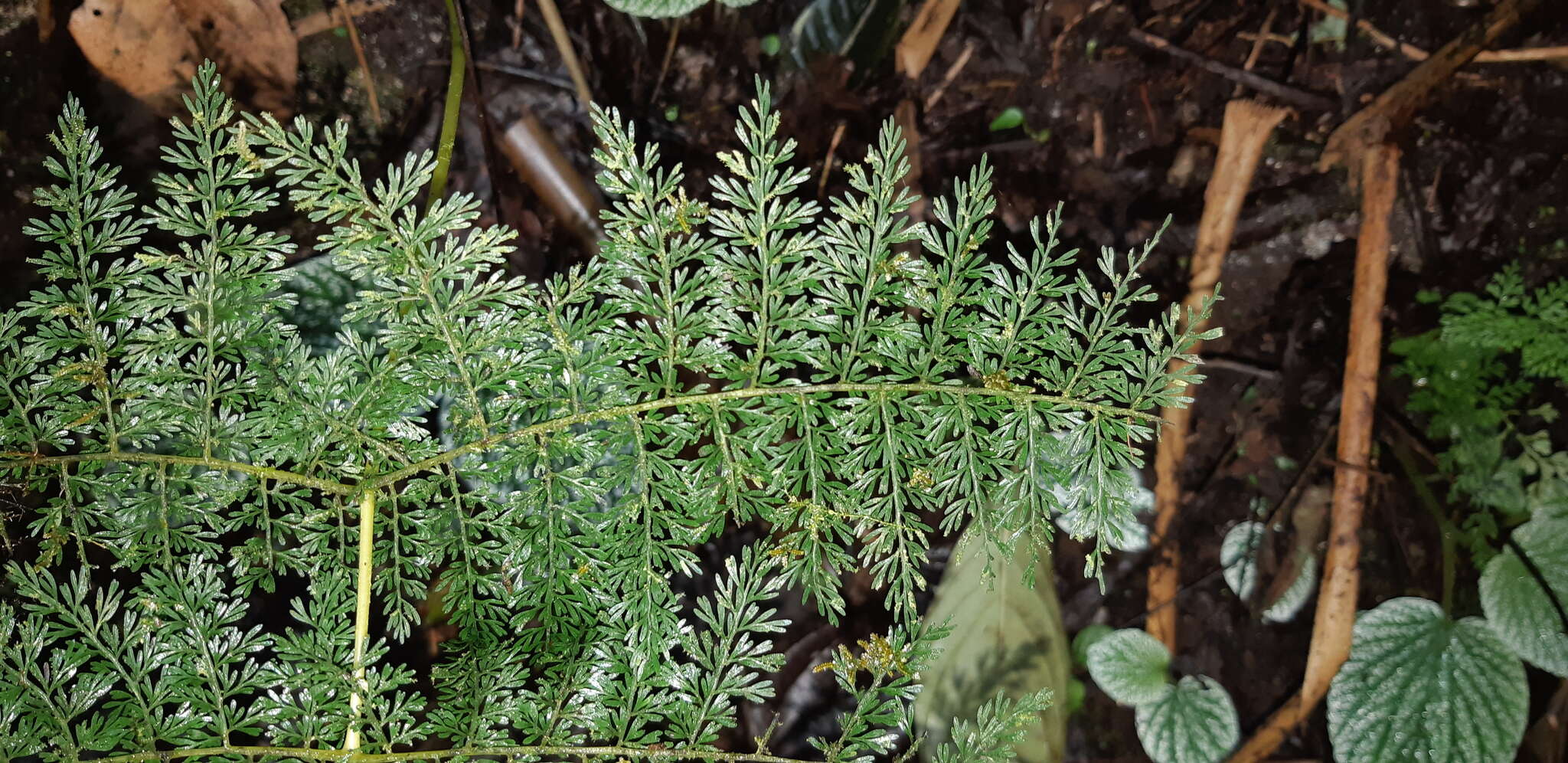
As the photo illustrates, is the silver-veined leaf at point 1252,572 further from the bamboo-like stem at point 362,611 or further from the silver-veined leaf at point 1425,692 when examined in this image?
the bamboo-like stem at point 362,611

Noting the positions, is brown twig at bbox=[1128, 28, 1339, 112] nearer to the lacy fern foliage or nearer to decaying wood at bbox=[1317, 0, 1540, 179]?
decaying wood at bbox=[1317, 0, 1540, 179]

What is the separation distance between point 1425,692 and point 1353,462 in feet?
1.77

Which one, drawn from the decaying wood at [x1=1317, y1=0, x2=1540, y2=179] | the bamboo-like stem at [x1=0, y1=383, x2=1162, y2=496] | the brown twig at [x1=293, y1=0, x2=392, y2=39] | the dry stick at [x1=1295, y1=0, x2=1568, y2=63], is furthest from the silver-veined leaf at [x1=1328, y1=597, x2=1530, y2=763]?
the brown twig at [x1=293, y1=0, x2=392, y2=39]

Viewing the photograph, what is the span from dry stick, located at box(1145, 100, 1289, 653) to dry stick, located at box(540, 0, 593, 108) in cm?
154

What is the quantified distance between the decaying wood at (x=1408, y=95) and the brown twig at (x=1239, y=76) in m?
0.09

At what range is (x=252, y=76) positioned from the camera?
1928 mm

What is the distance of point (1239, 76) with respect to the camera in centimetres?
214

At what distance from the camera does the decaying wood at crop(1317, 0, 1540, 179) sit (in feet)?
6.93

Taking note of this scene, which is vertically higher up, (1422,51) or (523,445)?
(1422,51)

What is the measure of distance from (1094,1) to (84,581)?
231 cm

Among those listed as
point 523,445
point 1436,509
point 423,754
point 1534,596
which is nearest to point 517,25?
point 523,445

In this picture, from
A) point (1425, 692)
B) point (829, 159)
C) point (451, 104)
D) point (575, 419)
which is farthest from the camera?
point (829, 159)

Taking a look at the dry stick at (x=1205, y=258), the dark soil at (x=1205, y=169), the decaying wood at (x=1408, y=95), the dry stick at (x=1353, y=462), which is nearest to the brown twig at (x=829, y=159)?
the dark soil at (x=1205, y=169)

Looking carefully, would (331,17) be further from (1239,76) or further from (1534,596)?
(1534,596)
